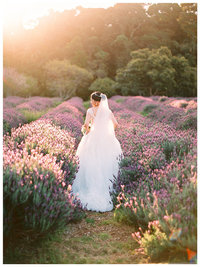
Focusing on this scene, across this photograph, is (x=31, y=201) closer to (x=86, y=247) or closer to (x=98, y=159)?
(x=86, y=247)

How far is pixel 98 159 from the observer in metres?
5.05

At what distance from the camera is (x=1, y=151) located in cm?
331

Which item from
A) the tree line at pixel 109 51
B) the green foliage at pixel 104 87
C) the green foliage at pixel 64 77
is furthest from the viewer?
the green foliage at pixel 64 77

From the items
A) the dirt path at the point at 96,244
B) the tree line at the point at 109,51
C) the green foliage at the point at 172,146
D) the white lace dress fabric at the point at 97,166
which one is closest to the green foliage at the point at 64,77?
the tree line at the point at 109,51

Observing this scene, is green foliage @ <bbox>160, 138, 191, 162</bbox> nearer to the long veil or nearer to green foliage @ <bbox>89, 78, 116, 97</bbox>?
the long veil

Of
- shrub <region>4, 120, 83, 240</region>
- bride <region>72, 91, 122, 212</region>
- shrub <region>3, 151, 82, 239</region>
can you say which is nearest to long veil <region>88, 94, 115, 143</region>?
bride <region>72, 91, 122, 212</region>

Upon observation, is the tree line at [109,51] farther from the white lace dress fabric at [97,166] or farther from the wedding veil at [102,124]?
the white lace dress fabric at [97,166]

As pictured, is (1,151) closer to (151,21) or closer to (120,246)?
(120,246)

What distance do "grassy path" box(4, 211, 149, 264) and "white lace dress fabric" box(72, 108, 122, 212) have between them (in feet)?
2.36

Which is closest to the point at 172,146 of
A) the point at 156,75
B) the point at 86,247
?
the point at 86,247

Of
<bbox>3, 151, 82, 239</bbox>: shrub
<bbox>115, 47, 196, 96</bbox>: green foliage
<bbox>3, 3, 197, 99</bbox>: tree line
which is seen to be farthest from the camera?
<bbox>3, 3, 197, 99</bbox>: tree line

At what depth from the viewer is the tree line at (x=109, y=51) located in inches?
1449

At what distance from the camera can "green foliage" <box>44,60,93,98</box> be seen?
131ft

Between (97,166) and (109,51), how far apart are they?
48047 mm
